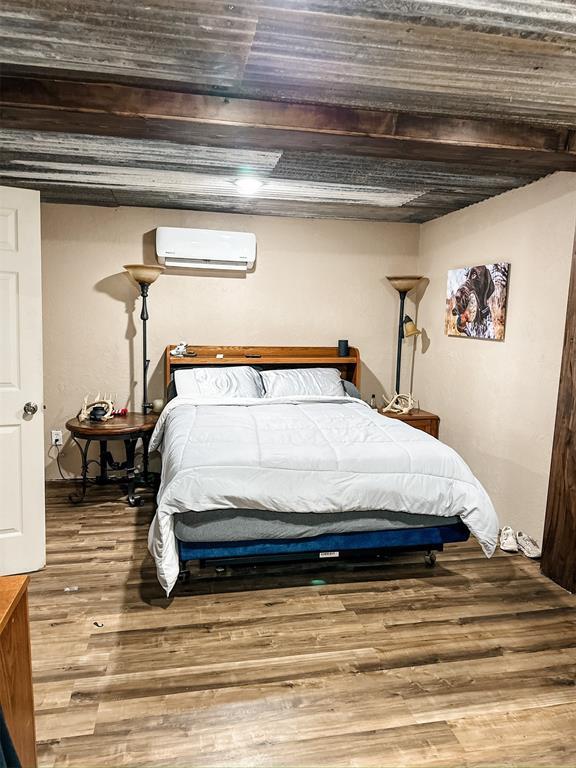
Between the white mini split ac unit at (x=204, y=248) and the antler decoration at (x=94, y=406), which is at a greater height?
the white mini split ac unit at (x=204, y=248)

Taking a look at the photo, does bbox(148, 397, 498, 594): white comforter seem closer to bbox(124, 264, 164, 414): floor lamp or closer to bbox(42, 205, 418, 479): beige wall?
bbox(124, 264, 164, 414): floor lamp

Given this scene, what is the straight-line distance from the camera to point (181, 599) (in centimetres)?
278

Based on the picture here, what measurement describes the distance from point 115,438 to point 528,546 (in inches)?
118

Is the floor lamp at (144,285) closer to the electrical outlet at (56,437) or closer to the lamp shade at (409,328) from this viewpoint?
the electrical outlet at (56,437)

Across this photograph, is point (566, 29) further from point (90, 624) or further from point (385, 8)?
point (90, 624)

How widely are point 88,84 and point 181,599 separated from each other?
247cm

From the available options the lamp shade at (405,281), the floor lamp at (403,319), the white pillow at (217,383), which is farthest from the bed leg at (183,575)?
the lamp shade at (405,281)

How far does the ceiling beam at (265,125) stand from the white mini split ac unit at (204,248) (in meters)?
2.06

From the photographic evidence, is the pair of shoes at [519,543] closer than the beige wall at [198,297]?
Yes

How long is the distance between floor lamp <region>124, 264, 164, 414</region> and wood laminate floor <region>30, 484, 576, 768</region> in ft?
5.47

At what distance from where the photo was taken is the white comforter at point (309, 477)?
265 centimetres

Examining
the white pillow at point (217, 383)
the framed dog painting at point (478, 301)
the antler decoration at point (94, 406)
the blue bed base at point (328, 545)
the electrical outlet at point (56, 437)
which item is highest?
the framed dog painting at point (478, 301)

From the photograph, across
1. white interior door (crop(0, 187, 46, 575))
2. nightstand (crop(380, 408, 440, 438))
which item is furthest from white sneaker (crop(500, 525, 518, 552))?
white interior door (crop(0, 187, 46, 575))

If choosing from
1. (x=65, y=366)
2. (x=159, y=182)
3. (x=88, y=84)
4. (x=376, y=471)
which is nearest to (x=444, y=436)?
(x=376, y=471)
